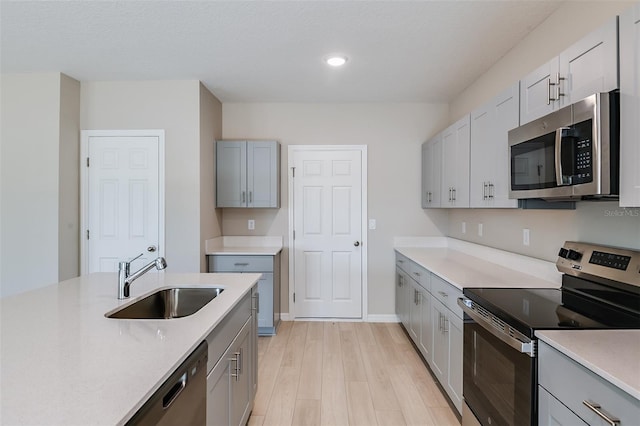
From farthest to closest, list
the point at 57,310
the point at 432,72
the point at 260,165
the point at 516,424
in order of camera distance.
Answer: the point at 260,165 → the point at 432,72 → the point at 57,310 → the point at 516,424

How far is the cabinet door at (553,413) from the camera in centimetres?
112

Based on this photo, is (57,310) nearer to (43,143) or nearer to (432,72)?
(43,143)

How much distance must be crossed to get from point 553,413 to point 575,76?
1.44 m

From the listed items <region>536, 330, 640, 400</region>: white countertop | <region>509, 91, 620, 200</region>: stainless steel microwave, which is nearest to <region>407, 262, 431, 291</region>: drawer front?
<region>509, 91, 620, 200</region>: stainless steel microwave

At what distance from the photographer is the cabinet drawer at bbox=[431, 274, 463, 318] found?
2.12 metres

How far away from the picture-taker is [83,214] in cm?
349

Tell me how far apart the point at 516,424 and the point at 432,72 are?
2845 mm

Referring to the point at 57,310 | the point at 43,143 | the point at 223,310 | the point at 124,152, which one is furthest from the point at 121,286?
the point at 43,143

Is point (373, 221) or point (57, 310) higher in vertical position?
point (373, 221)

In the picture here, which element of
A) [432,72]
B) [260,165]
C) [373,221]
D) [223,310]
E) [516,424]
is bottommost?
[516,424]

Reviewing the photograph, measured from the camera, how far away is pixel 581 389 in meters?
1.09

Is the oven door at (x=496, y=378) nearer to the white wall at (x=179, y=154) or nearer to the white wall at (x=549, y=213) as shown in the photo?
the white wall at (x=549, y=213)

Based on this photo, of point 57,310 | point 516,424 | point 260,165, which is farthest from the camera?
point 260,165

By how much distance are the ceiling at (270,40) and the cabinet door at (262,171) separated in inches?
26.0
